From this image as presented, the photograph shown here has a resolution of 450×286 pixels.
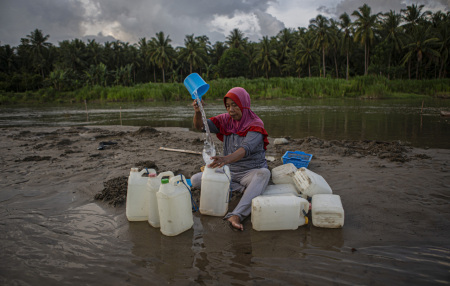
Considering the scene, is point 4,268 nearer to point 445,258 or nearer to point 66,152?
point 445,258

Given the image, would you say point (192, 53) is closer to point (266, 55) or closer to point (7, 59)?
point (266, 55)

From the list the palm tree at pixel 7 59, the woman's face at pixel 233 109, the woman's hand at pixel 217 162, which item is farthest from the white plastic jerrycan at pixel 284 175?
the palm tree at pixel 7 59

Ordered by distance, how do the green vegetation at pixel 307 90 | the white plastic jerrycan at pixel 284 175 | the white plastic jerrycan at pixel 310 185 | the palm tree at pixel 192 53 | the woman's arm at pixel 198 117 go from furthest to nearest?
the palm tree at pixel 192 53 → the green vegetation at pixel 307 90 → the white plastic jerrycan at pixel 284 175 → the woman's arm at pixel 198 117 → the white plastic jerrycan at pixel 310 185

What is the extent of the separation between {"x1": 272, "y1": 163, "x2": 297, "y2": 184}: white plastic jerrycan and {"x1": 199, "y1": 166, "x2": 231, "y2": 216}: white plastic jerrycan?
90 centimetres

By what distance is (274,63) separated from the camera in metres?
54.6

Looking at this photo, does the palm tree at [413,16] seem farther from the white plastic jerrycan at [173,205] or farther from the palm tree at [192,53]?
the white plastic jerrycan at [173,205]

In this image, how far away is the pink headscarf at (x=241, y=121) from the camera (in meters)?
3.23

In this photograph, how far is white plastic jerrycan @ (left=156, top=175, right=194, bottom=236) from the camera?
8.20 ft

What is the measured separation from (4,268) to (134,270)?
103cm

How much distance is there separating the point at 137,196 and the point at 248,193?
1175 millimetres

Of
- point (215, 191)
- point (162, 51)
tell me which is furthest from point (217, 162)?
point (162, 51)

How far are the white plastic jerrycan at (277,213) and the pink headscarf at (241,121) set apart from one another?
0.89 meters

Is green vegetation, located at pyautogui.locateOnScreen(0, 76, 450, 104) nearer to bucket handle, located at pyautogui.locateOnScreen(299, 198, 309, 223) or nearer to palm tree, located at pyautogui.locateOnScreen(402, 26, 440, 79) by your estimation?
palm tree, located at pyautogui.locateOnScreen(402, 26, 440, 79)

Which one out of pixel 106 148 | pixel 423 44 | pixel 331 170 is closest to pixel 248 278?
pixel 331 170
